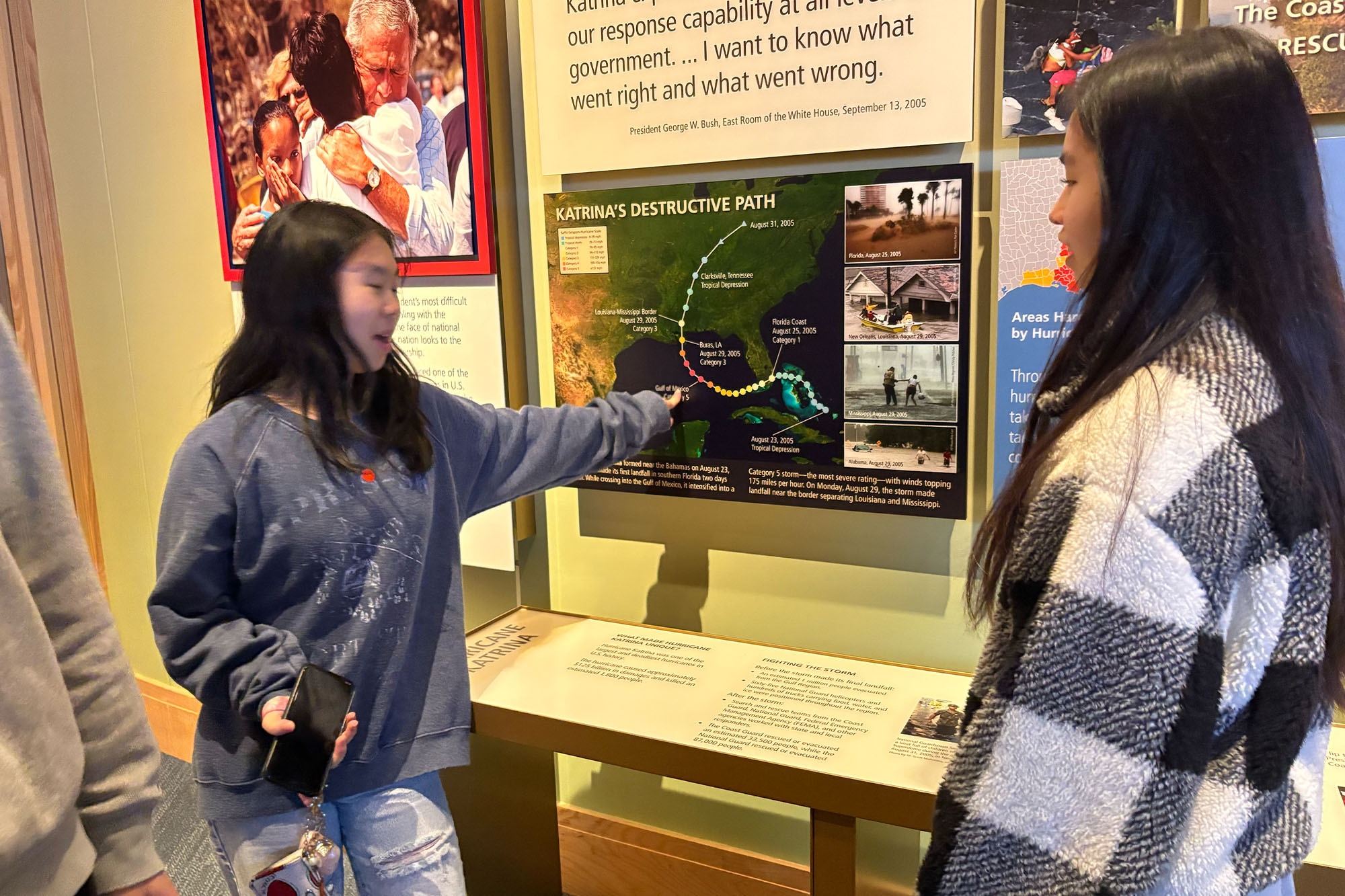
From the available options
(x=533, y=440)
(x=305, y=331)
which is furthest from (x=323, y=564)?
(x=533, y=440)

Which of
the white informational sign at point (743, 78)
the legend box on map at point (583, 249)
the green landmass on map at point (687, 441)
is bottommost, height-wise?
the green landmass on map at point (687, 441)

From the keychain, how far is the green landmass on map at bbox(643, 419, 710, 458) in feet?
3.25

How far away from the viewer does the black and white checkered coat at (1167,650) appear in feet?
2.42

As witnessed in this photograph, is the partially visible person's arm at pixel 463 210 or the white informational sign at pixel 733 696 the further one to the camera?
the partially visible person's arm at pixel 463 210

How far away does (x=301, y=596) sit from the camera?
1496mm

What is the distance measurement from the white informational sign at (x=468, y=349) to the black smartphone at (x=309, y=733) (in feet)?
2.91

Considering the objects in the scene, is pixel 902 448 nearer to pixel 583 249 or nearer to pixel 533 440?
pixel 533 440

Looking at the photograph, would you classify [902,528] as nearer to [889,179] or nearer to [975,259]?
[975,259]

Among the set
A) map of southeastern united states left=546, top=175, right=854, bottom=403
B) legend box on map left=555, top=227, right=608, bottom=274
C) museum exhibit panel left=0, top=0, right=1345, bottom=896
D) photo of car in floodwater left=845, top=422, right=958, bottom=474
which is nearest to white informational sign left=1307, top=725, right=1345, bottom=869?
museum exhibit panel left=0, top=0, right=1345, bottom=896

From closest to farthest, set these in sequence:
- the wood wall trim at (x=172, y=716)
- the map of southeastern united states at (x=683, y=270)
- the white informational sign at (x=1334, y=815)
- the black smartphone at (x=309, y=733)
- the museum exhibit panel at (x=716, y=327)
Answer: the white informational sign at (x=1334, y=815) < the black smartphone at (x=309, y=733) < the museum exhibit panel at (x=716, y=327) < the map of southeastern united states at (x=683, y=270) < the wood wall trim at (x=172, y=716)

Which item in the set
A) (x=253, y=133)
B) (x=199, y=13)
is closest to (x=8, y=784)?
(x=253, y=133)

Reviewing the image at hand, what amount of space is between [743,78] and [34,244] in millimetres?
2587

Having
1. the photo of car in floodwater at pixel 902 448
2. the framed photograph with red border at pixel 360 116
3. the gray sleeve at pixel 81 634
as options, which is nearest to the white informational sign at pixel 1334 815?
the photo of car in floodwater at pixel 902 448

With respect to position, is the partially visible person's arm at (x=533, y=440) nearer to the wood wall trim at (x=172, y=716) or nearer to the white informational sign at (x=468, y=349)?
the white informational sign at (x=468, y=349)
